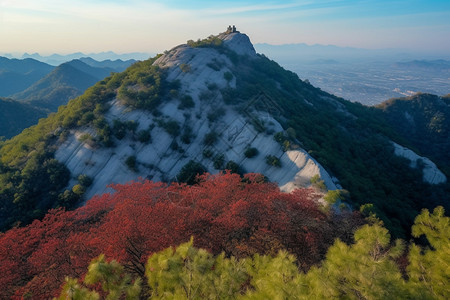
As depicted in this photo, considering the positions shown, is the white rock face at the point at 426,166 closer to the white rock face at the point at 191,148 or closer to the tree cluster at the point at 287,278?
the white rock face at the point at 191,148

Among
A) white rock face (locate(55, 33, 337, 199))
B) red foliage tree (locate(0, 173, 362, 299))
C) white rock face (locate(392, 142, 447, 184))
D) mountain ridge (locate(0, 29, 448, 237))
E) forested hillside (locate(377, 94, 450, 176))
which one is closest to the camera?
red foliage tree (locate(0, 173, 362, 299))

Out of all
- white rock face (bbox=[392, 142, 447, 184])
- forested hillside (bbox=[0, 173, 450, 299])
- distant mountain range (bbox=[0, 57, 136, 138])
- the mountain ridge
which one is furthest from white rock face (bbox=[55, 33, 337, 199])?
distant mountain range (bbox=[0, 57, 136, 138])

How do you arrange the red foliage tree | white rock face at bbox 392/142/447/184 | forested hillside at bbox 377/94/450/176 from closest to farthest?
the red foliage tree → white rock face at bbox 392/142/447/184 → forested hillside at bbox 377/94/450/176

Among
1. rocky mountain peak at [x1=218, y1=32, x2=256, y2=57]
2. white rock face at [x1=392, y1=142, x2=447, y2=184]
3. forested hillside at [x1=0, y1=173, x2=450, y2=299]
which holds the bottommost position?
white rock face at [x1=392, y1=142, x2=447, y2=184]

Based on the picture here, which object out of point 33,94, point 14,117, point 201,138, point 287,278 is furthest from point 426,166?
point 33,94

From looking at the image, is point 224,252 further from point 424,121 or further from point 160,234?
point 424,121

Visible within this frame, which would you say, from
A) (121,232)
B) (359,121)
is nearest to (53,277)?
(121,232)

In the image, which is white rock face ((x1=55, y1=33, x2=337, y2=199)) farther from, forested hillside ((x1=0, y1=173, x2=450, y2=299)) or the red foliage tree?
the red foliage tree
